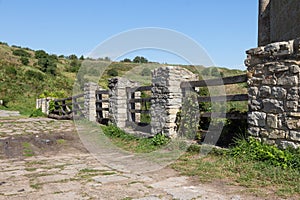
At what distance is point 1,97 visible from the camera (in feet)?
76.9

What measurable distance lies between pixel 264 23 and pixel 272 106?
660 centimetres

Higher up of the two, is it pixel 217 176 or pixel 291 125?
pixel 291 125

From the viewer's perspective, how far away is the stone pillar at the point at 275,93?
430cm

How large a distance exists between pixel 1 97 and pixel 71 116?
44.0ft

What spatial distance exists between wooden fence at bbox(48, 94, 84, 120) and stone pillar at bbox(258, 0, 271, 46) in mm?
7076

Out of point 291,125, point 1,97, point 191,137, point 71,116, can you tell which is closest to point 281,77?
point 291,125

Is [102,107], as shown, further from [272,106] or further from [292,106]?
[292,106]

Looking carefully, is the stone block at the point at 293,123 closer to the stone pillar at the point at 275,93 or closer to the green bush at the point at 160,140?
the stone pillar at the point at 275,93

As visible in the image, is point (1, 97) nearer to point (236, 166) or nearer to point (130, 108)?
point (130, 108)

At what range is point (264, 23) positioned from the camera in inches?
404

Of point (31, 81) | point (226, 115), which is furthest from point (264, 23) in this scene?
point (31, 81)

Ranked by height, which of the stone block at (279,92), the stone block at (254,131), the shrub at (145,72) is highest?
the shrub at (145,72)

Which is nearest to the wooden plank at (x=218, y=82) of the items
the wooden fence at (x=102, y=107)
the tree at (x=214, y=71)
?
the tree at (x=214, y=71)

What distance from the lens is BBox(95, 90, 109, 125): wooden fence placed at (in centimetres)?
1037
